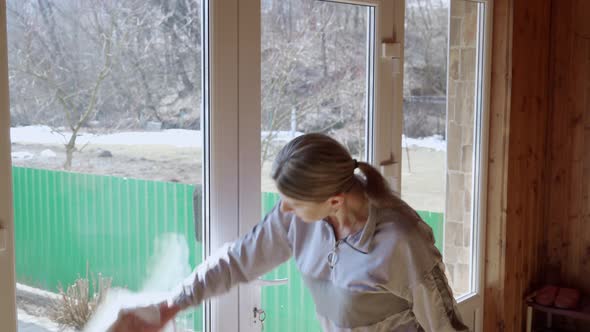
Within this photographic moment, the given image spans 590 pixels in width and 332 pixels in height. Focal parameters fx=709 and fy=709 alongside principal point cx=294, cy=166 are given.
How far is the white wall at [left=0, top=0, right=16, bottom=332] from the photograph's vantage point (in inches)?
62.1

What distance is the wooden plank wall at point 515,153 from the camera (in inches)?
139

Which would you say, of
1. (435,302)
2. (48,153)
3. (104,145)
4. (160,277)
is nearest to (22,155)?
(48,153)

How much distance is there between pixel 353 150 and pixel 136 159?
101 centimetres

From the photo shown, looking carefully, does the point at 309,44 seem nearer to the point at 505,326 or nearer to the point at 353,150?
the point at 353,150

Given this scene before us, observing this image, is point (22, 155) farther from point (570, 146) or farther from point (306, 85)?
point (570, 146)

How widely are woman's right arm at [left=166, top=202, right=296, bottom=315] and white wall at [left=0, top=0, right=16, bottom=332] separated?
0.46 meters

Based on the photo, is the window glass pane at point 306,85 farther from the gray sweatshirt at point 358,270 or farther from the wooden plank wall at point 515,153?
the wooden plank wall at point 515,153

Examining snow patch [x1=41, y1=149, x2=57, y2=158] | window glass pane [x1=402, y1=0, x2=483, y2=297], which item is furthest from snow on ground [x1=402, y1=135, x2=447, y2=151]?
snow patch [x1=41, y1=149, x2=57, y2=158]

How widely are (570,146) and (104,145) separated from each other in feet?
9.41

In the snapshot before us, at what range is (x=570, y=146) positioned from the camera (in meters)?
3.90

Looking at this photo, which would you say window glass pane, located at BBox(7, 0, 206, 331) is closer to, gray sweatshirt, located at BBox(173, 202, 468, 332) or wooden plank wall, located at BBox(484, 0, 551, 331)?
gray sweatshirt, located at BBox(173, 202, 468, 332)

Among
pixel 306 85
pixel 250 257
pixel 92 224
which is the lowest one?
pixel 250 257

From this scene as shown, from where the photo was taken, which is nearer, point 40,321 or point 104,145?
point 40,321

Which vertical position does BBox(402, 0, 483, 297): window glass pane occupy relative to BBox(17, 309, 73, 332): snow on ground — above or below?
above
